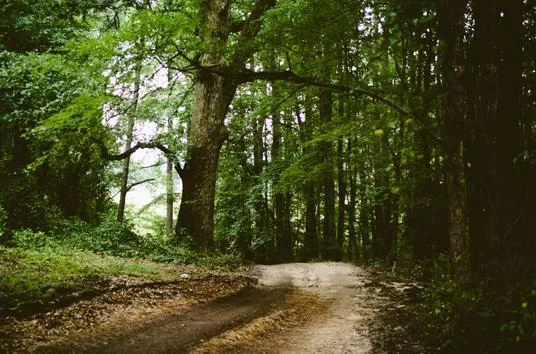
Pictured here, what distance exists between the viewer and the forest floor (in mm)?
5859

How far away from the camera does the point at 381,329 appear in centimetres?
718

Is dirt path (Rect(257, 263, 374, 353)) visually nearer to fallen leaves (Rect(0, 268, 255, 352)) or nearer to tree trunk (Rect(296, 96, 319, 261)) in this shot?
fallen leaves (Rect(0, 268, 255, 352))

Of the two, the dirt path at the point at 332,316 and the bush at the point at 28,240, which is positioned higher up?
the bush at the point at 28,240

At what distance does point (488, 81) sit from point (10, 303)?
757 cm

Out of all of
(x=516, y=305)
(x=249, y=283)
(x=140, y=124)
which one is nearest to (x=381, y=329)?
(x=516, y=305)

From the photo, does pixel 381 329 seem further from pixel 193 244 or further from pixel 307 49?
pixel 193 244

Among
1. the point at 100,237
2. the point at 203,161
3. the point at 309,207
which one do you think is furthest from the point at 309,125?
the point at 100,237

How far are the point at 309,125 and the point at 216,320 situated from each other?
14027 mm

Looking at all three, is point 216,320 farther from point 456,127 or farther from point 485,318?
point 456,127

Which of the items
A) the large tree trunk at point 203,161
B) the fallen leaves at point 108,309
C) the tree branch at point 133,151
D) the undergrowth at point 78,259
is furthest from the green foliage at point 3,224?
the fallen leaves at point 108,309

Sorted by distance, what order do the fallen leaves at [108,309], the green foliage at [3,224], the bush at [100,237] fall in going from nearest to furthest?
the fallen leaves at [108,309] → the green foliage at [3,224] → the bush at [100,237]

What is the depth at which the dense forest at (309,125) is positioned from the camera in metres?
5.39

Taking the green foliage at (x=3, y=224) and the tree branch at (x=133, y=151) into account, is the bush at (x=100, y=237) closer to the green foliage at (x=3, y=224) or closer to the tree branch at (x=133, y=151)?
the green foliage at (x=3, y=224)

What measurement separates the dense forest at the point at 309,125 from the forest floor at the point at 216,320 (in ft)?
3.77
